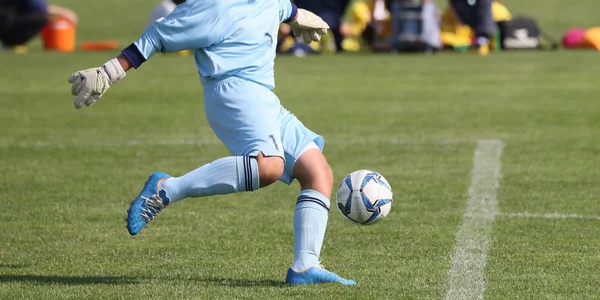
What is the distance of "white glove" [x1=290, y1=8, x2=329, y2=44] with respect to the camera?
6543mm

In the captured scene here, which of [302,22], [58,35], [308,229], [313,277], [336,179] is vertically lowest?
[58,35]

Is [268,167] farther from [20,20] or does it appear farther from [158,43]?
[20,20]

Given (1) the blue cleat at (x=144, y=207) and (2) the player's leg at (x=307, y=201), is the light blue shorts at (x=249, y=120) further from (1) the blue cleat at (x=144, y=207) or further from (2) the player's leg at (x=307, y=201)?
(1) the blue cleat at (x=144, y=207)

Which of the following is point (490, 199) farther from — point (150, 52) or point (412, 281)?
point (150, 52)

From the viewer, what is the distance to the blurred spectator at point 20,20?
23688 mm

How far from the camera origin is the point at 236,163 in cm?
579

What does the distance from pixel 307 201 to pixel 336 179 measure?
3.89 m

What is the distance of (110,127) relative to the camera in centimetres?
1345

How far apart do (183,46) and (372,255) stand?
5.87 feet

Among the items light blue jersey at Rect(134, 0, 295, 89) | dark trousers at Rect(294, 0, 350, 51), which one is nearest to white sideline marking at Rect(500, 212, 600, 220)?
light blue jersey at Rect(134, 0, 295, 89)

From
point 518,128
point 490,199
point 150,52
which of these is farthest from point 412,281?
point 518,128

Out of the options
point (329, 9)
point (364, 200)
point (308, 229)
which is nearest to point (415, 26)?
point (329, 9)

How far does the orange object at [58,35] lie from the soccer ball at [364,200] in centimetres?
1888

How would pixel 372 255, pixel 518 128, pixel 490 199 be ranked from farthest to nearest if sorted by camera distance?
pixel 518 128 < pixel 490 199 < pixel 372 255
